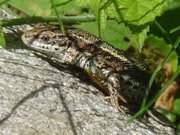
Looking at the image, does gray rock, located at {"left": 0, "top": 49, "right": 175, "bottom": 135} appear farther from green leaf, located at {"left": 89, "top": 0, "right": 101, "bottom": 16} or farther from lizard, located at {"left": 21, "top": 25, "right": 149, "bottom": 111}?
green leaf, located at {"left": 89, "top": 0, "right": 101, "bottom": 16}

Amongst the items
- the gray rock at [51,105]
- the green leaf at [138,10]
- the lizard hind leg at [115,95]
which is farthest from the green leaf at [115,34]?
the green leaf at [138,10]

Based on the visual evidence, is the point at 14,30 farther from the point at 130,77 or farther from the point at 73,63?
the point at 130,77

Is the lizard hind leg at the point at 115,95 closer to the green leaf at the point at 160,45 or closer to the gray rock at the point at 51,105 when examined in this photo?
the gray rock at the point at 51,105

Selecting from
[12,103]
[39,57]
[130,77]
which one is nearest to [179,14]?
[130,77]

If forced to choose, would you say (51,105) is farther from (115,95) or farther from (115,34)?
(115,34)

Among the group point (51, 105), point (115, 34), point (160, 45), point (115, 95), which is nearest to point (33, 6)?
point (115, 34)

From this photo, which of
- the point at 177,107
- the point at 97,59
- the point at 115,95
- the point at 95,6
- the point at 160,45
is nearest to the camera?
the point at 95,6
